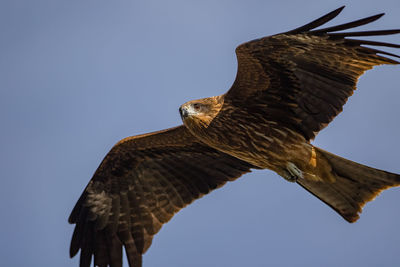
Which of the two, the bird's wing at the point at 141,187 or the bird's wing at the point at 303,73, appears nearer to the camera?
the bird's wing at the point at 303,73

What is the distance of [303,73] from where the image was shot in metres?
9.19

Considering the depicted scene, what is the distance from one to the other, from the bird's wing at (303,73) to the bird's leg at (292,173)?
19.7 inches

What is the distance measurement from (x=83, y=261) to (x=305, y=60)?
499 cm

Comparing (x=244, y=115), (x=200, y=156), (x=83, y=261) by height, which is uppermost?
(x=244, y=115)

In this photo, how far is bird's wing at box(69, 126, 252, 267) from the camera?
35.3ft

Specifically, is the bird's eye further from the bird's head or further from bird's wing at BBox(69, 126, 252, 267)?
bird's wing at BBox(69, 126, 252, 267)

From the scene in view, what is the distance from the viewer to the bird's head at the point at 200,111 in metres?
9.52

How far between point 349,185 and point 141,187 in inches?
147

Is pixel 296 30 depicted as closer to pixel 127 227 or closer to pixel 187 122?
pixel 187 122

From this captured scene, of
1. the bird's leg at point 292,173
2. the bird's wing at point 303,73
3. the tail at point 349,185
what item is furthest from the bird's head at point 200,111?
the tail at point 349,185

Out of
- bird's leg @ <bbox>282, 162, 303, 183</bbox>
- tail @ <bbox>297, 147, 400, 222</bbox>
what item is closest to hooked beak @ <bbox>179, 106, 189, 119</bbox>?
bird's leg @ <bbox>282, 162, 303, 183</bbox>

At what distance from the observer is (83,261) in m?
10.6

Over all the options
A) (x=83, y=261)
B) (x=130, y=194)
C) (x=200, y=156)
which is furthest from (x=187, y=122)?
(x=83, y=261)

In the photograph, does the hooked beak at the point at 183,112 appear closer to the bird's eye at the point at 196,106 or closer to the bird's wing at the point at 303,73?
the bird's eye at the point at 196,106
